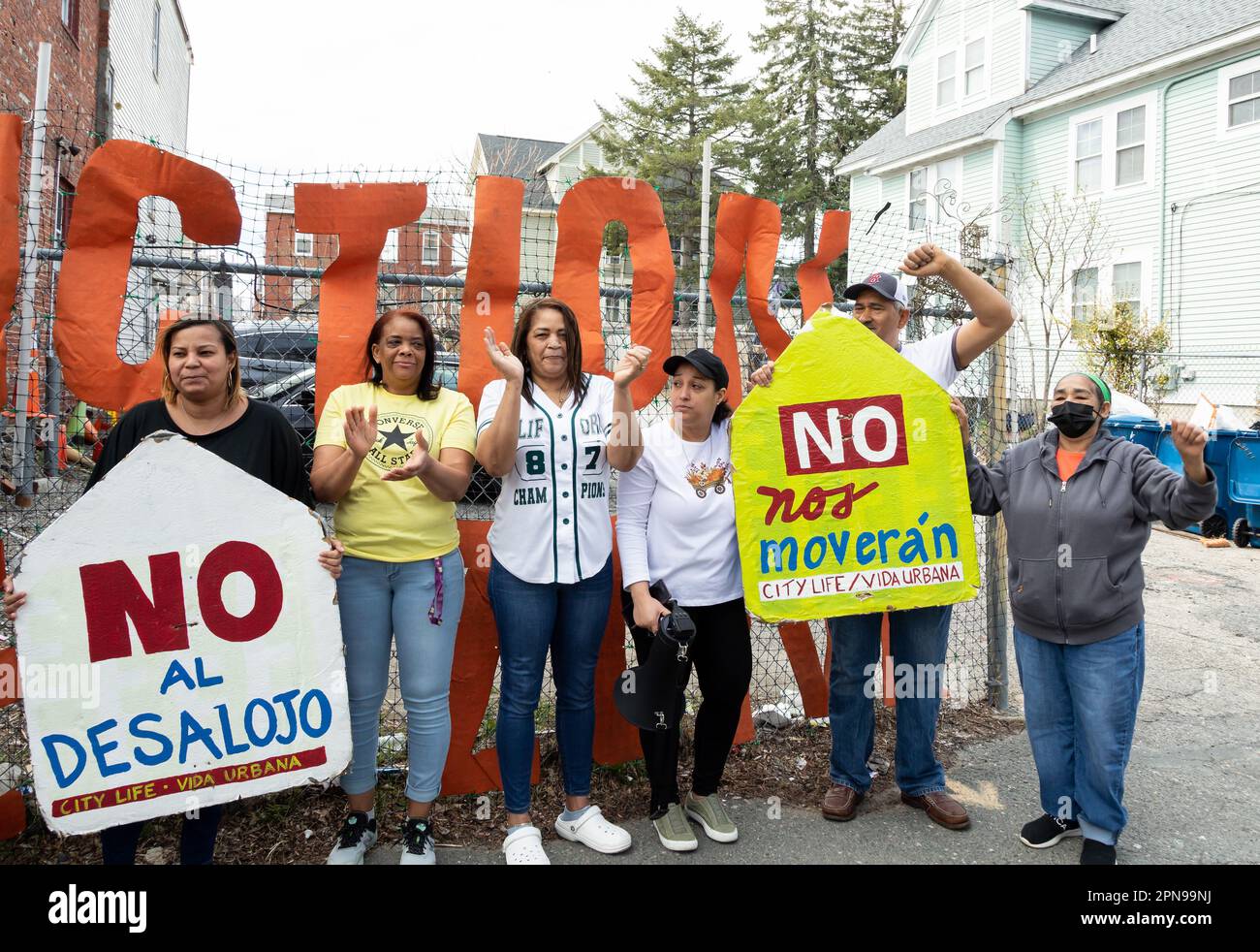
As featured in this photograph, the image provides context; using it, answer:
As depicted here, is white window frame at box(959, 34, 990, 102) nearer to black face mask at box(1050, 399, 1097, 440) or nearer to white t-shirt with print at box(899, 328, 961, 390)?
white t-shirt with print at box(899, 328, 961, 390)

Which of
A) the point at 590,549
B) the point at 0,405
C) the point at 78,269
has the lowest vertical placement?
the point at 590,549

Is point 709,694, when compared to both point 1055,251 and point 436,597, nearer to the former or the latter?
point 436,597

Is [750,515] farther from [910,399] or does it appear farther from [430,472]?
[430,472]

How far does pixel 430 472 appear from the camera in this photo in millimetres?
2854

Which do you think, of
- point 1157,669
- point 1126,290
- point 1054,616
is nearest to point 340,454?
point 1054,616

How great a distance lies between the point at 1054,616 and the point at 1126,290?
54.1ft

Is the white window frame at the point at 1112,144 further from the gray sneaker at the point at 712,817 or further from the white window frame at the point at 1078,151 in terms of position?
the gray sneaker at the point at 712,817

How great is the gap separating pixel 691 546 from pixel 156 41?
72.0 ft

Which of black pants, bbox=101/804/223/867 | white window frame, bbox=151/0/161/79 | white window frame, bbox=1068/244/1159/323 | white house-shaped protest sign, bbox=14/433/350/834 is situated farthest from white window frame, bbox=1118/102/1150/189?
white window frame, bbox=151/0/161/79

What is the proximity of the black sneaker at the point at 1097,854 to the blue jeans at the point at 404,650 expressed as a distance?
2.49 meters

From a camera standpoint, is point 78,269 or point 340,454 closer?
point 340,454

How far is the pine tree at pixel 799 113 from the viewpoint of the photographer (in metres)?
31.0

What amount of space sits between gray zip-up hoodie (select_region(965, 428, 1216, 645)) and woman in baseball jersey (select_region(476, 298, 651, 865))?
5.31 feet

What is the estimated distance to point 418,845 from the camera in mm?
3123
